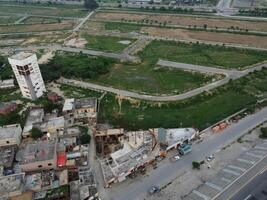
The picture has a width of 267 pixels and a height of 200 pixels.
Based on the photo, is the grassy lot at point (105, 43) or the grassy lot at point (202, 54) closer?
the grassy lot at point (202, 54)

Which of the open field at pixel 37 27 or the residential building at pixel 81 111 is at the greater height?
the residential building at pixel 81 111

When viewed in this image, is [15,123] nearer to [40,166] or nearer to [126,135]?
[40,166]

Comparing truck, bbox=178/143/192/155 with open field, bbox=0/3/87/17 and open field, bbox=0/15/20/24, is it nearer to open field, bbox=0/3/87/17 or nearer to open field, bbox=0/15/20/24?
open field, bbox=0/3/87/17

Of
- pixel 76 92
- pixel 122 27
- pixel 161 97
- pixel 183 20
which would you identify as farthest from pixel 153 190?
pixel 183 20

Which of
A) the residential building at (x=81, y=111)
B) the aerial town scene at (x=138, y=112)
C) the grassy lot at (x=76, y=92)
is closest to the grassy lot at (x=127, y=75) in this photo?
the aerial town scene at (x=138, y=112)

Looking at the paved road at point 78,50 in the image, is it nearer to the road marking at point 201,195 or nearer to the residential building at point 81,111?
the residential building at point 81,111

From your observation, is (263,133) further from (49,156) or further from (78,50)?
(78,50)
